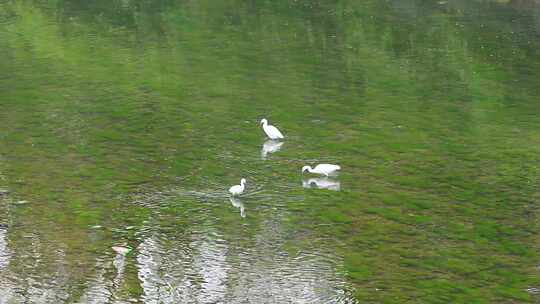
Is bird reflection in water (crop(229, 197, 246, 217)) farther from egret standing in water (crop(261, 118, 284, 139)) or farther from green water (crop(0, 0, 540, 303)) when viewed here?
egret standing in water (crop(261, 118, 284, 139))

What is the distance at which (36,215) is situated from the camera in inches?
647

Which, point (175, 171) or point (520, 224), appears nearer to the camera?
point (520, 224)

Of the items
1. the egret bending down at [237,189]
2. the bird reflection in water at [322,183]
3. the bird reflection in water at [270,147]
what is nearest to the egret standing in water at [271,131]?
the bird reflection in water at [270,147]

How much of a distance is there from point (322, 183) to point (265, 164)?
1.60 meters

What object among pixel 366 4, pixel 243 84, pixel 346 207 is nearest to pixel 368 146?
pixel 346 207

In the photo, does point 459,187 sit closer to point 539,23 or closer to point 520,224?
point 520,224

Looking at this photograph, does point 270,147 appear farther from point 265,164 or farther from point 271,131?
point 265,164

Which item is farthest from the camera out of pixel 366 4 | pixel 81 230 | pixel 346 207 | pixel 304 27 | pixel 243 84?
pixel 366 4

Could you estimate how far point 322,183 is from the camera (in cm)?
1831

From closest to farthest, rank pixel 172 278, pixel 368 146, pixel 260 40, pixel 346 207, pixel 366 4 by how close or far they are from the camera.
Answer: pixel 172 278 → pixel 346 207 → pixel 368 146 → pixel 260 40 → pixel 366 4

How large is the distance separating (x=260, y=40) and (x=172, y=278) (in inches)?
770

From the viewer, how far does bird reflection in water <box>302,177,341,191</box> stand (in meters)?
18.2

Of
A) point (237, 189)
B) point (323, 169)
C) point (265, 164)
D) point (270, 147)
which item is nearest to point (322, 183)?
point (323, 169)

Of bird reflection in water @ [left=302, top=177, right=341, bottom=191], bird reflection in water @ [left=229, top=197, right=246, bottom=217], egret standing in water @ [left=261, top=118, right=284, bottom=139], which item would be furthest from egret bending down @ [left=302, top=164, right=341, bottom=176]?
egret standing in water @ [left=261, top=118, right=284, bottom=139]
